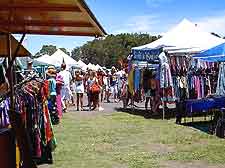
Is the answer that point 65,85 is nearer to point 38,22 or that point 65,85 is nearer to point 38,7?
point 38,22

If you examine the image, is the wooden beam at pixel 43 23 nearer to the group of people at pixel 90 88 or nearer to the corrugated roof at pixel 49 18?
the corrugated roof at pixel 49 18

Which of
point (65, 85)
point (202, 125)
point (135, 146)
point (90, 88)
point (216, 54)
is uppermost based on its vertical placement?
point (216, 54)

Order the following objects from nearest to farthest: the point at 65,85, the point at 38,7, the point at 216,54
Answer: the point at 38,7, the point at 216,54, the point at 65,85

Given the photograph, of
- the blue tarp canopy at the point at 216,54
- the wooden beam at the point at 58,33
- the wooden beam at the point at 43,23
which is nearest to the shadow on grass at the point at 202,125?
the blue tarp canopy at the point at 216,54

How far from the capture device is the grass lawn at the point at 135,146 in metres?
8.16

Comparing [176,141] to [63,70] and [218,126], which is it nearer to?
[218,126]

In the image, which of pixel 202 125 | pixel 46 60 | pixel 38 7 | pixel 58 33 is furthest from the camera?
pixel 46 60

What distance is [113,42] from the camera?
89.7 meters

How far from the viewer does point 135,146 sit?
9914 millimetres

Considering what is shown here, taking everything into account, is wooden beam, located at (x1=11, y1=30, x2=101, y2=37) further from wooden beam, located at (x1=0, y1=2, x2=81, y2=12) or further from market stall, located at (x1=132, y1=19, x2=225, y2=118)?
market stall, located at (x1=132, y1=19, x2=225, y2=118)

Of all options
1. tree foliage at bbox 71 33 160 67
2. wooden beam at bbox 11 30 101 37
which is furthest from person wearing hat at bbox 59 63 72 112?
tree foliage at bbox 71 33 160 67

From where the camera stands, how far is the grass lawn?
8164 mm

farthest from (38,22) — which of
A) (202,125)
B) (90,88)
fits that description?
(90,88)

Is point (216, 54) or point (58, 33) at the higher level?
point (216, 54)
